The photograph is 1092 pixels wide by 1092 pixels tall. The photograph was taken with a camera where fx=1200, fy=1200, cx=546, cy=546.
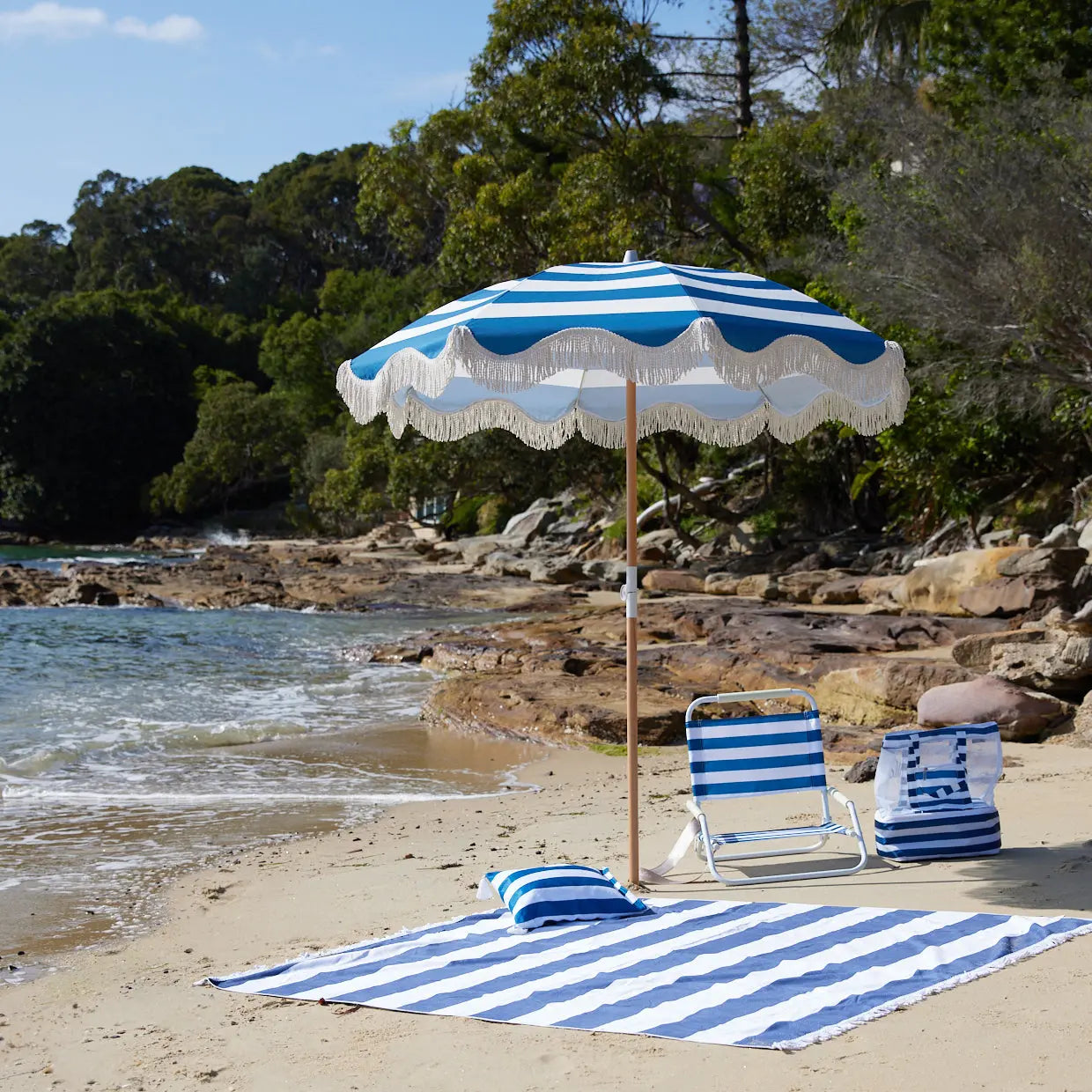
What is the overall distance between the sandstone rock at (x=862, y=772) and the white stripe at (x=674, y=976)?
2.78 metres

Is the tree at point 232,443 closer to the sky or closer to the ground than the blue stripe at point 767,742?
closer to the sky

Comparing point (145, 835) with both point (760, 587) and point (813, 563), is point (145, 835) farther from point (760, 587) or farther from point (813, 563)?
point (813, 563)

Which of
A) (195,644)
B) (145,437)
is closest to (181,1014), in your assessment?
(195,644)

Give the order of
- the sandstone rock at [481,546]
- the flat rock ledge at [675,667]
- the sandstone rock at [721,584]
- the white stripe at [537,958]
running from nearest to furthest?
the white stripe at [537,958], the flat rock ledge at [675,667], the sandstone rock at [721,584], the sandstone rock at [481,546]

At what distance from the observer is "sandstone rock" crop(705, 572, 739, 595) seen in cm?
2172

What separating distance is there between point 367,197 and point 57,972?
3023 centimetres

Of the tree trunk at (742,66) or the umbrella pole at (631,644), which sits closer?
the umbrella pole at (631,644)

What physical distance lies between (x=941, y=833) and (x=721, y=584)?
1679 centimetres

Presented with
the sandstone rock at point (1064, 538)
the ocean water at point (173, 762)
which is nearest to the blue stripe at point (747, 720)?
the ocean water at point (173, 762)

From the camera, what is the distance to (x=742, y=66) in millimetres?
28172

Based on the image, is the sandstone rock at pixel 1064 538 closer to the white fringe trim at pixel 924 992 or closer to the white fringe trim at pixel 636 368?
the white fringe trim at pixel 636 368

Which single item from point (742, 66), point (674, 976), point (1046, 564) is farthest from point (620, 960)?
point (742, 66)

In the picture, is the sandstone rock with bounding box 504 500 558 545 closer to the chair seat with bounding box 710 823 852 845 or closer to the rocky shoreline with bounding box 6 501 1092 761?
the rocky shoreline with bounding box 6 501 1092 761

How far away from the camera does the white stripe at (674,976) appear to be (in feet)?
11.3
